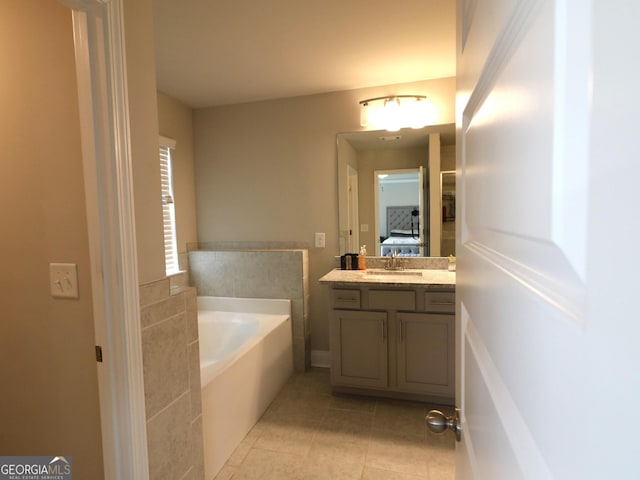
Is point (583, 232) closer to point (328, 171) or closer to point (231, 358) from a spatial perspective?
point (231, 358)

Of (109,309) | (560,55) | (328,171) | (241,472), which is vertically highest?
(328,171)

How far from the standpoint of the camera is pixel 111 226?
1.09m

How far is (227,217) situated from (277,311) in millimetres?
1071

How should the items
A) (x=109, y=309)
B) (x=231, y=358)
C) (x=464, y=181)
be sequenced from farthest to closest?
(x=231, y=358) < (x=109, y=309) < (x=464, y=181)

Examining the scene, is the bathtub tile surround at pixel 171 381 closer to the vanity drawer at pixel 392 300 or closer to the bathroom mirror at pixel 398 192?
the vanity drawer at pixel 392 300

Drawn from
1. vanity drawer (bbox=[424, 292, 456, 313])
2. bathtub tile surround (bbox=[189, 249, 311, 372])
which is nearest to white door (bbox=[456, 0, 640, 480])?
vanity drawer (bbox=[424, 292, 456, 313])

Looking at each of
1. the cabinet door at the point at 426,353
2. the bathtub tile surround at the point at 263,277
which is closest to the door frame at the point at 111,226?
the cabinet door at the point at 426,353

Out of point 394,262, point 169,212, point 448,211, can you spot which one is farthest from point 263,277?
point 448,211

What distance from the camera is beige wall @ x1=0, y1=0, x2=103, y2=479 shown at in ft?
3.82

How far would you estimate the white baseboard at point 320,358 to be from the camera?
3.21 meters

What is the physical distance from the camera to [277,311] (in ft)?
10.0

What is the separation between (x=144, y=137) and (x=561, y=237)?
1369 millimetres

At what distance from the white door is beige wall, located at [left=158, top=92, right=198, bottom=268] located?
3.10 meters

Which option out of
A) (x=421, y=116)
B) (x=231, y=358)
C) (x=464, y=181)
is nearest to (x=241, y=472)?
(x=231, y=358)
